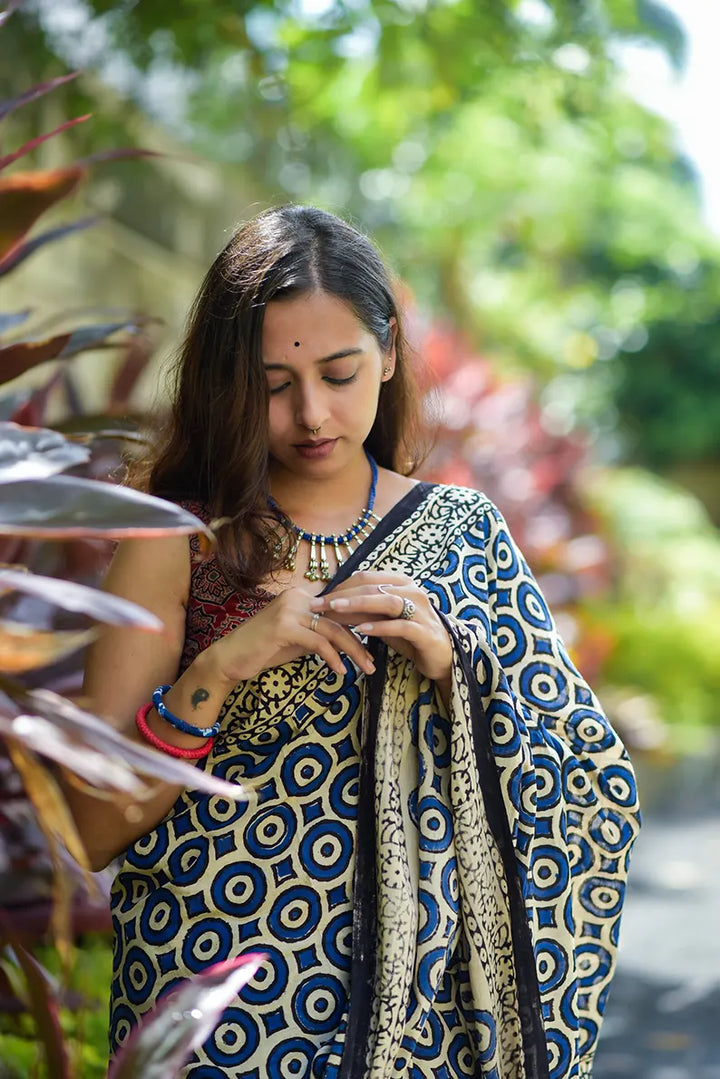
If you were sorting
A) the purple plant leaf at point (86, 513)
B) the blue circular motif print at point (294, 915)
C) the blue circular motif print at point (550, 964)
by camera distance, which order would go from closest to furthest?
the purple plant leaf at point (86, 513) < the blue circular motif print at point (294, 915) < the blue circular motif print at point (550, 964)

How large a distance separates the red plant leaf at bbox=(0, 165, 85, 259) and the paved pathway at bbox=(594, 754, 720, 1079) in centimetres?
306

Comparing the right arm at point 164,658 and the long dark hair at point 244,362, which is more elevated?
the long dark hair at point 244,362

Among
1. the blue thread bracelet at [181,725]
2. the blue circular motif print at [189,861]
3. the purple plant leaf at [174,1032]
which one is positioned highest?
the blue thread bracelet at [181,725]

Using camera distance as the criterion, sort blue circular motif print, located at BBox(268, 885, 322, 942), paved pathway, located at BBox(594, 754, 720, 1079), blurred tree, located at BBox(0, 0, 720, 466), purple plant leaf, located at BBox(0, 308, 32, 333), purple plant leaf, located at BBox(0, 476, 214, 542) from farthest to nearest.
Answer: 1. blurred tree, located at BBox(0, 0, 720, 466)
2. paved pathway, located at BBox(594, 754, 720, 1079)
3. purple plant leaf, located at BBox(0, 308, 32, 333)
4. blue circular motif print, located at BBox(268, 885, 322, 942)
5. purple plant leaf, located at BBox(0, 476, 214, 542)

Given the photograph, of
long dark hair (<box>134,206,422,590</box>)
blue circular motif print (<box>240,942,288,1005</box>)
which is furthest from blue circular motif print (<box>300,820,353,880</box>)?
long dark hair (<box>134,206,422,590</box>)

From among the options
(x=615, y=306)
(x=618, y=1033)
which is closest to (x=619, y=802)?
(x=618, y=1033)

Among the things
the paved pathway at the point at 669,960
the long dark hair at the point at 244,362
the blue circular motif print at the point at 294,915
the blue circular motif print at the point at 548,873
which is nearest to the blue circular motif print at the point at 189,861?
the blue circular motif print at the point at 294,915

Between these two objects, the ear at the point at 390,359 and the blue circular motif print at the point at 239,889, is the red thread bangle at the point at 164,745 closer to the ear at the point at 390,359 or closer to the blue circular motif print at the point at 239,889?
the blue circular motif print at the point at 239,889

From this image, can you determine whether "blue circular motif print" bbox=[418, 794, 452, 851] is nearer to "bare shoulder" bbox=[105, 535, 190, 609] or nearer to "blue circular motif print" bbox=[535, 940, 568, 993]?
"blue circular motif print" bbox=[535, 940, 568, 993]

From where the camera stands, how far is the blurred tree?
4.41m

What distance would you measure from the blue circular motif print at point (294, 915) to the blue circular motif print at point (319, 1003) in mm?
59

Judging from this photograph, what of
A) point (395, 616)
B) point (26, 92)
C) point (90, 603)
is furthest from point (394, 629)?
point (26, 92)

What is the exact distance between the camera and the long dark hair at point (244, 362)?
6.11 feet

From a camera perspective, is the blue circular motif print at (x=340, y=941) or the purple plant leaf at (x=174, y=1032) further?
the blue circular motif print at (x=340, y=941)
